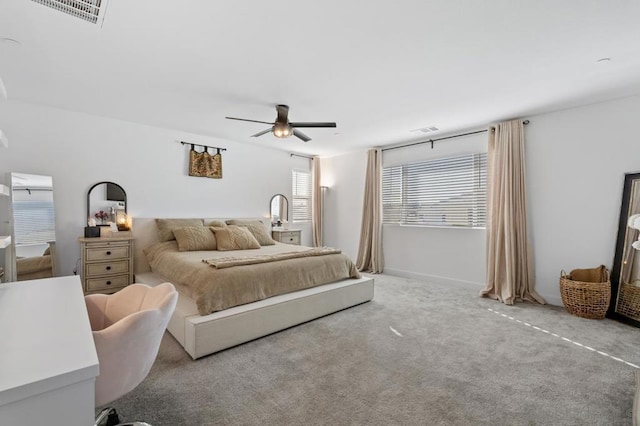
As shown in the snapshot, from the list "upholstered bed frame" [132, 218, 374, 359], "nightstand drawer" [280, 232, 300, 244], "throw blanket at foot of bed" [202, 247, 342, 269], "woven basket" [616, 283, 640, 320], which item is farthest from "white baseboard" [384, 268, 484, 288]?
"throw blanket at foot of bed" [202, 247, 342, 269]

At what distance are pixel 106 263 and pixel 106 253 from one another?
12cm

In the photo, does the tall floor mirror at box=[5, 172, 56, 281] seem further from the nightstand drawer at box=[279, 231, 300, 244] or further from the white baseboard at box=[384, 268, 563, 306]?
the white baseboard at box=[384, 268, 563, 306]

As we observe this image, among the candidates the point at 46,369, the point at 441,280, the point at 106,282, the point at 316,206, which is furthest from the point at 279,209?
the point at 46,369

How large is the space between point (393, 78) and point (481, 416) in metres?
2.66

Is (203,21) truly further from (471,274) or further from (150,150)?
(471,274)

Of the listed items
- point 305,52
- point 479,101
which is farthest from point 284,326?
point 479,101

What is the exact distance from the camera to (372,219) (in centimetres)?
549

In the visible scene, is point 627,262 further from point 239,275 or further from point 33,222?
point 33,222

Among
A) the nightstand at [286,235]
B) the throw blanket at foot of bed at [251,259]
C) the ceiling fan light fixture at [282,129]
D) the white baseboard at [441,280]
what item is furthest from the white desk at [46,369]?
the white baseboard at [441,280]

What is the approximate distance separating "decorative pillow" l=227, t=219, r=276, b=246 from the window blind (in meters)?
2.16

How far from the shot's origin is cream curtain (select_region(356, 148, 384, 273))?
544cm

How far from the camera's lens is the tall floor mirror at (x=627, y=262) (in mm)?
3033

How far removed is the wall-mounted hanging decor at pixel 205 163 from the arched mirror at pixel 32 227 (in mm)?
1718

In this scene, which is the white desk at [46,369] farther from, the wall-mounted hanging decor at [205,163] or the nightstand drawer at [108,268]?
the wall-mounted hanging decor at [205,163]
